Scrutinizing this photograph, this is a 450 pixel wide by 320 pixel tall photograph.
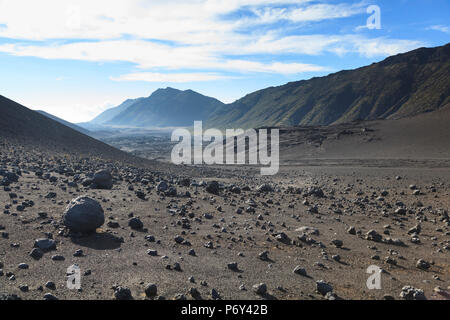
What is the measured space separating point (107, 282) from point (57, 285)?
0.80 metres

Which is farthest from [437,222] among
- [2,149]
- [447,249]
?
[2,149]

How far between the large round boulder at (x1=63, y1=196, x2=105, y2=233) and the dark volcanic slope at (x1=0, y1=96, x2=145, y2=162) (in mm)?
18362

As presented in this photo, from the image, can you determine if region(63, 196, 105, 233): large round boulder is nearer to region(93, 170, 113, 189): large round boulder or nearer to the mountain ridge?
region(93, 170, 113, 189): large round boulder

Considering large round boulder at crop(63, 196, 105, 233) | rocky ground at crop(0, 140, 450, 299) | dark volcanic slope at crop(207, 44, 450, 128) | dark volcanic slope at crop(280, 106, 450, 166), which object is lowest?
rocky ground at crop(0, 140, 450, 299)

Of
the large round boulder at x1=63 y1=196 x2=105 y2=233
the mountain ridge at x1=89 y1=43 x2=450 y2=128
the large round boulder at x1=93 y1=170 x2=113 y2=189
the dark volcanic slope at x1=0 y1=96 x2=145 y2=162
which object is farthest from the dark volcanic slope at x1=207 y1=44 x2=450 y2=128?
the large round boulder at x1=63 y1=196 x2=105 y2=233

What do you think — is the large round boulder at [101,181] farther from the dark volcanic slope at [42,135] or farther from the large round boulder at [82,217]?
the dark volcanic slope at [42,135]

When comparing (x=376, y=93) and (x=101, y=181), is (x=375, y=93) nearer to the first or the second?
(x=376, y=93)

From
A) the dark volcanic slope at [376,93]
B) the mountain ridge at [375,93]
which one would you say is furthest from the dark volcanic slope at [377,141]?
the mountain ridge at [375,93]

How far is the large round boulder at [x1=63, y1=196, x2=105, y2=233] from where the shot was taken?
805 cm

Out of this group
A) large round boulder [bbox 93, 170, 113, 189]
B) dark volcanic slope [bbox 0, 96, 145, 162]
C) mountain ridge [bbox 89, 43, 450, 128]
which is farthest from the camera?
mountain ridge [bbox 89, 43, 450, 128]

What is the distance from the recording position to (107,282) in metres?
6.11

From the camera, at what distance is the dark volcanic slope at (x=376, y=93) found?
12044 cm
